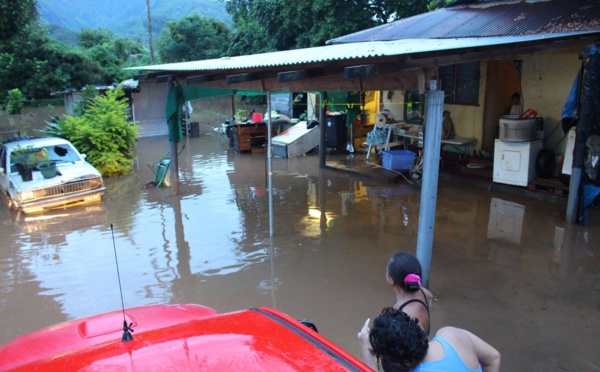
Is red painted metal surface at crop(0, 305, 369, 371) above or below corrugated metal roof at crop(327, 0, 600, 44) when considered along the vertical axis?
below

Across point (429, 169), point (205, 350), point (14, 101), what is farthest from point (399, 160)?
point (14, 101)

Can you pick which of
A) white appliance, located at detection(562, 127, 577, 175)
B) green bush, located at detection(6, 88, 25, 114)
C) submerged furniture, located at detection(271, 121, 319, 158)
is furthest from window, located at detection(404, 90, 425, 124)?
green bush, located at detection(6, 88, 25, 114)

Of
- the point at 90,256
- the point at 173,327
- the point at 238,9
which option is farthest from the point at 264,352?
the point at 238,9

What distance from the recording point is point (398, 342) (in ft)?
6.91

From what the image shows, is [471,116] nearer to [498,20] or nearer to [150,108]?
[498,20]

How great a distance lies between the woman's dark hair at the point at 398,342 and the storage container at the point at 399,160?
10126 millimetres

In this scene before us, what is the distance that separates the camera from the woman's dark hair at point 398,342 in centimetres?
211

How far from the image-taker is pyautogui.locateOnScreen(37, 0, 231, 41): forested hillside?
291 feet

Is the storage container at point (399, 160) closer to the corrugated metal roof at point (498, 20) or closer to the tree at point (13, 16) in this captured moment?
the corrugated metal roof at point (498, 20)

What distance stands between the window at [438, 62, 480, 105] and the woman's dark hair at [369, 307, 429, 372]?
10958 mm

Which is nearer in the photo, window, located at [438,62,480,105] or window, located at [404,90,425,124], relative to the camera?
window, located at [438,62,480,105]

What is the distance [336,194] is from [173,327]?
881 centimetres

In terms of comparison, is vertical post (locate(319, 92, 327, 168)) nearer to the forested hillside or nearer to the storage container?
the storage container

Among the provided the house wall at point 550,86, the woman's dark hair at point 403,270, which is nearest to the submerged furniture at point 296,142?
the house wall at point 550,86
